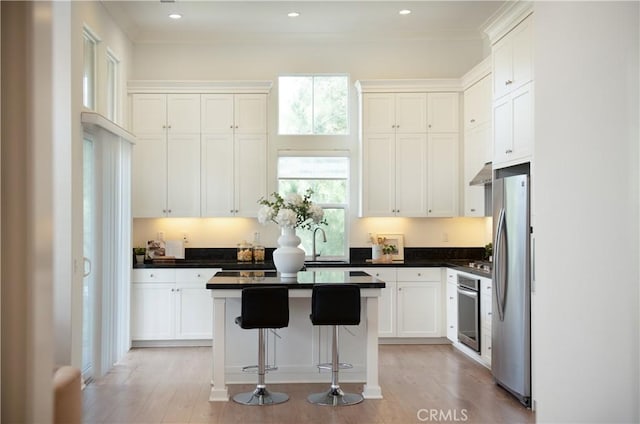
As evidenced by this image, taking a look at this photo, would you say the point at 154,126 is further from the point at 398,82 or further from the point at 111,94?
the point at 398,82

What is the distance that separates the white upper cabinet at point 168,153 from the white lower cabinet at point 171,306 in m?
0.73

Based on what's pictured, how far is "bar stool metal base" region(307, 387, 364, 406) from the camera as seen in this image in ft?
14.0

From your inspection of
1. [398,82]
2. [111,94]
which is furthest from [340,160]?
[111,94]

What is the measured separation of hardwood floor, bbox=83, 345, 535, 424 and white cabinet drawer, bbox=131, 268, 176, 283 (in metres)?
0.90

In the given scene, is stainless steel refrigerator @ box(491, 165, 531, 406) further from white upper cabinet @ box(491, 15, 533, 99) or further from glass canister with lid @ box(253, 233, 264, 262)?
glass canister with lid @ box(253, 233, 264, 262)

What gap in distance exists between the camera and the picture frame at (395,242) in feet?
22.7

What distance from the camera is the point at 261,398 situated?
4.32 metres

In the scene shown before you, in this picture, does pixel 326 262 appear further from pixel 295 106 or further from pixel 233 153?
pixel 295 106

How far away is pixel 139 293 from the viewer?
6.29 m

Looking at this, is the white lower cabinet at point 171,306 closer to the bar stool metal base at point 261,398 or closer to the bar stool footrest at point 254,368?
the bar stool footrest at point 254,368

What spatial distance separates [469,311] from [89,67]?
13.9 ft

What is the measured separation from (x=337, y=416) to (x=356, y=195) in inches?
133

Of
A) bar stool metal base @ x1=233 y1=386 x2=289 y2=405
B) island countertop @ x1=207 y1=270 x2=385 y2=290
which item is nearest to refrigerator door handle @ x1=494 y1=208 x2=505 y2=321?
island countertop @ x1=207 y1=270 x2=385 y2=290

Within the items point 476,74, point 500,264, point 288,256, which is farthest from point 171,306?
point 476,74
